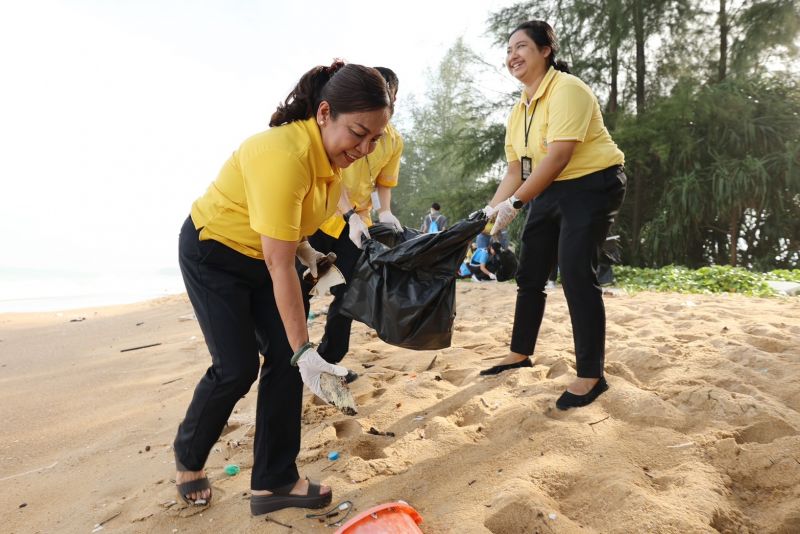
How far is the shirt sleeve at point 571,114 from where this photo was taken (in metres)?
2.19

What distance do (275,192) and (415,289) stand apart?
746 mm

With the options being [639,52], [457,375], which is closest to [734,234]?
[639,52]

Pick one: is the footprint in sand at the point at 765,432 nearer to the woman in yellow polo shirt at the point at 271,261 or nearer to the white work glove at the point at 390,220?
the woman in yellow polo shirt at the point at 271,261

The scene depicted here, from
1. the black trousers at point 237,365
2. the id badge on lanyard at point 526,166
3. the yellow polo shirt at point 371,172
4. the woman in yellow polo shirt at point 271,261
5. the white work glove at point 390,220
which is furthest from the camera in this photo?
the yellow polo shirt at point 371,172

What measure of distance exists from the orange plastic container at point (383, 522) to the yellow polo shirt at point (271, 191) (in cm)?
81

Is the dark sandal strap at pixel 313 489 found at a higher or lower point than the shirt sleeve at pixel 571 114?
lower

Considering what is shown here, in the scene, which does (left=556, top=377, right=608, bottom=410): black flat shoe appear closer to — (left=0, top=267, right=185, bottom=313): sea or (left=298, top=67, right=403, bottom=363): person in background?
(left=298, top=67, right=403, bottom=363): person in background

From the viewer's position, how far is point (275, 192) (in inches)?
56.7

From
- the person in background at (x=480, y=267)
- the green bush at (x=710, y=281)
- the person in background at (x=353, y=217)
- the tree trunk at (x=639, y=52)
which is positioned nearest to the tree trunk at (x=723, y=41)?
the tree trunk at (x=639, y=52)

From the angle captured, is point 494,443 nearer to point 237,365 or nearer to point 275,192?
point 237,365

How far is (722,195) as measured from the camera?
28.7 ft

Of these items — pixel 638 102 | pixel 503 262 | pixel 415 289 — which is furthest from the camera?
pixel 638 102

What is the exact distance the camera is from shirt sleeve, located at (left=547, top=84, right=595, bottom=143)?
2.19 metres

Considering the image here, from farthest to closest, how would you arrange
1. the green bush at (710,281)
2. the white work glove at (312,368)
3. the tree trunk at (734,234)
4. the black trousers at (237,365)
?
the tree trunk at (734,234) < the green bush at (710,281) < the black trousers at (237,365) < the white work glove at (312,368)
